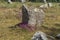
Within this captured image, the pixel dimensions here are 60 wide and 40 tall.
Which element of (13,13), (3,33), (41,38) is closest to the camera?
(41,38)

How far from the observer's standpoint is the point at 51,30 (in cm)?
1933

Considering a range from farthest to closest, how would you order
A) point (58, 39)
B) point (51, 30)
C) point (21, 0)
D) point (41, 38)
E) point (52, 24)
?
point (21, 0)
point (52, 24)
point (51, 30)
point (58, 39)
point (41, 38)

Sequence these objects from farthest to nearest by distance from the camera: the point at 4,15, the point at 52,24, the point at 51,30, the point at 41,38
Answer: the point at 4,15 < the point at 52,24 < the point at 51,30 < the point at 41,38

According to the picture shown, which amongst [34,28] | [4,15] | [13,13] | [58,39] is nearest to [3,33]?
[34,28]

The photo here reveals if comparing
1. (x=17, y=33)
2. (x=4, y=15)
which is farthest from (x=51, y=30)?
(x=4, y=15)

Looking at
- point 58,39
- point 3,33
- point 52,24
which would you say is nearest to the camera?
point 58,39

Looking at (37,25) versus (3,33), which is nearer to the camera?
(3,33)

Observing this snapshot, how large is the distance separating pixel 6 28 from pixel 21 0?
65.8ft

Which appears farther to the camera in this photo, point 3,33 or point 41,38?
point 3,33

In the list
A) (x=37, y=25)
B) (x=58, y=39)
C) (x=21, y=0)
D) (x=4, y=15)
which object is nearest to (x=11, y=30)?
(x=37, y=25)

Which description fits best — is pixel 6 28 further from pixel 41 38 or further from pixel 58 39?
pixel 41 38

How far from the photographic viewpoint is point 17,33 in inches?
713

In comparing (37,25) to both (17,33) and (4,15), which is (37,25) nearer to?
(17,33)

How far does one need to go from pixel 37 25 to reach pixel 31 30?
66.3 inches
